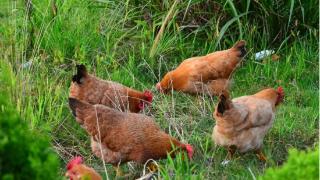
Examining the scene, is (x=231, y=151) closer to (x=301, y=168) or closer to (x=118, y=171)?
(x=118, y=171)

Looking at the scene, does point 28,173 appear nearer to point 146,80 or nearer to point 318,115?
point 318,115

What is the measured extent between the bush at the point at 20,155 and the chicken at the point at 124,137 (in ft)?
6.21

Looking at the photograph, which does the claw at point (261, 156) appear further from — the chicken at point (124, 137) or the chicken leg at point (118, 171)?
the chicken leg at point (118, 171)

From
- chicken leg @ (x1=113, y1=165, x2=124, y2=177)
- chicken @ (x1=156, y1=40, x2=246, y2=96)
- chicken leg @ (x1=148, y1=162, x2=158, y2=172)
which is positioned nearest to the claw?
chicken leg @ (x1=148, y1=162, x2=158, y2=172)

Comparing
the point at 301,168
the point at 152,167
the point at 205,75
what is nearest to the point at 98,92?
the point at 152,167

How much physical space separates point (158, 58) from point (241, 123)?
1.96 m

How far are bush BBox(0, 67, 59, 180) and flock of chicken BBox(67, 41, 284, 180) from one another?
55.2 inches

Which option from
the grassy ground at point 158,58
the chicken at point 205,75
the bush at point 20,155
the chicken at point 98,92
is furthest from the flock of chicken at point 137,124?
the bush at point 20,155

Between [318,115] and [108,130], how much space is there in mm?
1766

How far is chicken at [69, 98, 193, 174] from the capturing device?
4020 millimetres

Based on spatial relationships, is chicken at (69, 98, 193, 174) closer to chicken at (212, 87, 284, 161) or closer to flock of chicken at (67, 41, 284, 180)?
flock of chicken at (67, 41, 284, 180)

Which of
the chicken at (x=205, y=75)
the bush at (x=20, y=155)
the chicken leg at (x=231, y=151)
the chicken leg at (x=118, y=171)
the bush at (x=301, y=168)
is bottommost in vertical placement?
the chicken leg at (x=118, y=171)

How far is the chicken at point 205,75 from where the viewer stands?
539 centimetres

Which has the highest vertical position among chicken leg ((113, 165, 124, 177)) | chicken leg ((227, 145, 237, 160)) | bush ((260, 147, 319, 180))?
bush ((260, 147, 319, 180))
